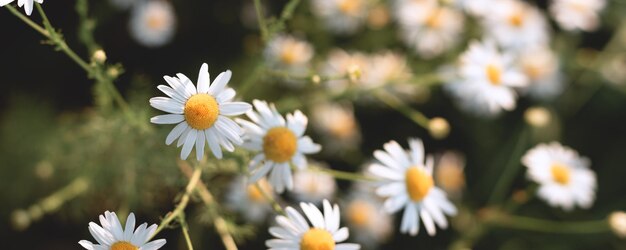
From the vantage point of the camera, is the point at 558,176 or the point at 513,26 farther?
the point at 513,26

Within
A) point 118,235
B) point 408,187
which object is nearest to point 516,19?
point 408,187

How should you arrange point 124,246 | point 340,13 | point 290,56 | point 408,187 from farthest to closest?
point 340,13, point 290,56, point 408,187, point 124,246

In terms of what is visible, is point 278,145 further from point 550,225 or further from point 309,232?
point 550,225

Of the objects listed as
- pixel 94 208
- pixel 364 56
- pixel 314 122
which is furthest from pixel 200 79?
pixel 364 56

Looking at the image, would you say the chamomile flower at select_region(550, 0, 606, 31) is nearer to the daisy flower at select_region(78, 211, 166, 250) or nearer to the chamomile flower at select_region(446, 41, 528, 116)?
the chamomile flower at select_region(446, 41, 528, 116)

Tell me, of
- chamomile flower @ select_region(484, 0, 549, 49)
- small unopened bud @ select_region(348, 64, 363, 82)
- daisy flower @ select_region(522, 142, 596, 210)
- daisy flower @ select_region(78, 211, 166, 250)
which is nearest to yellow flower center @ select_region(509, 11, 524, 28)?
chamomile flower @ select_region(484, 0, 549, 49)

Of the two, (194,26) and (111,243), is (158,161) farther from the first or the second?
(194,26)
